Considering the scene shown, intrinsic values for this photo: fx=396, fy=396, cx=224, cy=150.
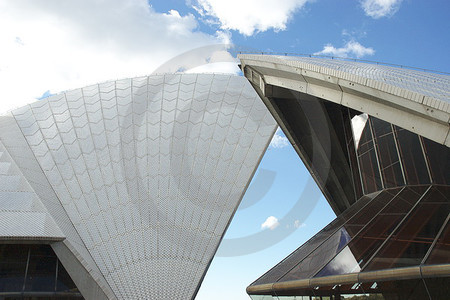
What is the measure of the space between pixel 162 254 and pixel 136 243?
4.01 ft

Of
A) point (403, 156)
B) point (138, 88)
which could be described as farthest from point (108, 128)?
point (403, 156)

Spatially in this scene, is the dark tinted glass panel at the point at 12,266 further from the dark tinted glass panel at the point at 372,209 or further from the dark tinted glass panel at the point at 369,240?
the dark tinted glass panel at the point at 372,209

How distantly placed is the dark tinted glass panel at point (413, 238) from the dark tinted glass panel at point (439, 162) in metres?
1.90

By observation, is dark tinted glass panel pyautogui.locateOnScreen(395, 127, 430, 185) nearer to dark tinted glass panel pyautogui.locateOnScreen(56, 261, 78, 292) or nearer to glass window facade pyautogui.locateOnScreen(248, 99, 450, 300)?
glass window facade pyautogui.locateOnScreen(248, 99, 450, 300)

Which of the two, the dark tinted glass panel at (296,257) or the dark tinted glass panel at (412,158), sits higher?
the dark tinted glass panel at (412,158)

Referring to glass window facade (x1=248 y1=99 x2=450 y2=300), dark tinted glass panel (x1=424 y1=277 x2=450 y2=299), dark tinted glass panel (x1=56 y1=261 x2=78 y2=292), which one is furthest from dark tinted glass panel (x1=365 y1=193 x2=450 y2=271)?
dark tinted glass panel (x1=56 y1=261 x2=78 y2=292)

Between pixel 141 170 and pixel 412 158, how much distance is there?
12647 millimetres

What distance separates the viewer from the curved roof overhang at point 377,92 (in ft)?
25.0

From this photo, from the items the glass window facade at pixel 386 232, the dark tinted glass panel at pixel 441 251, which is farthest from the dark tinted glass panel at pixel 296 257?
the dark tinted glass panel at pixel 441 251

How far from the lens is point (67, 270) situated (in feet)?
49.0

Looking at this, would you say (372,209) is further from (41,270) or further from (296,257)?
(41,270)

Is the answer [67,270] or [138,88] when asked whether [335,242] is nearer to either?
[67,270]

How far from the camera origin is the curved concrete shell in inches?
624

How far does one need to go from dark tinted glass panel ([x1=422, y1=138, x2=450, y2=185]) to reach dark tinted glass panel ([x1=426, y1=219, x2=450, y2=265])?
4.23m
